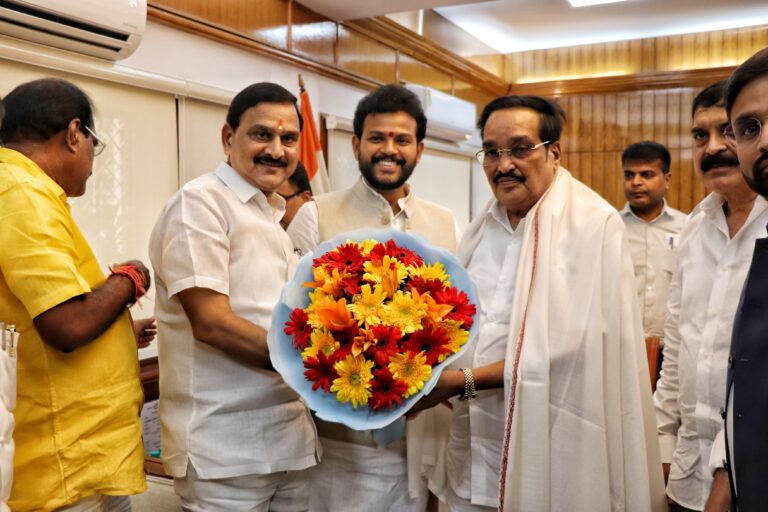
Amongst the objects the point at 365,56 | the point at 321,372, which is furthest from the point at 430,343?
the point at 365,56

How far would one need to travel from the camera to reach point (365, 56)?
6090 mm

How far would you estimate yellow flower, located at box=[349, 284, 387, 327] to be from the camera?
1.57 meters

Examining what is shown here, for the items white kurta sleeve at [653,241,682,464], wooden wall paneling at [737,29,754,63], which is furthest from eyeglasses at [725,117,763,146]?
wooden wall paneling at [737,29,754,63]

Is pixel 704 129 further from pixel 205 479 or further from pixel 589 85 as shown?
pixel 589 85

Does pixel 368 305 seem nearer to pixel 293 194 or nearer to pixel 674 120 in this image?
pixel 293 194

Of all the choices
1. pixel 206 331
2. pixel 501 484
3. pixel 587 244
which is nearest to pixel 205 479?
pixel 206 331

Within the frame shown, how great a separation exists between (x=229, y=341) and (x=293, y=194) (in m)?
1.94

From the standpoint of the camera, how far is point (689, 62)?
26.3 feet

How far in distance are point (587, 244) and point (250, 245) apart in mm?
952

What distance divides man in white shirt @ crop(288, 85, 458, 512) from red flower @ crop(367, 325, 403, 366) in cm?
58

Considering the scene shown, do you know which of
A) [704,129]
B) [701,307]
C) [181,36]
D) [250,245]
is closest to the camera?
[250,245]

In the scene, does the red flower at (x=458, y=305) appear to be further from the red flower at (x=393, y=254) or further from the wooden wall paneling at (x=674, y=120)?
the wooden wall paneling at (x=674, y=120)

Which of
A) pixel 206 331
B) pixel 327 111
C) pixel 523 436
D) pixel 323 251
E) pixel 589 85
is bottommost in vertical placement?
pixel 523 436

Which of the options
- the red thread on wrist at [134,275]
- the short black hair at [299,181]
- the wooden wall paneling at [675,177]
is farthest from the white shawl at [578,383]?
the wooden wall paneling at [675,177]
